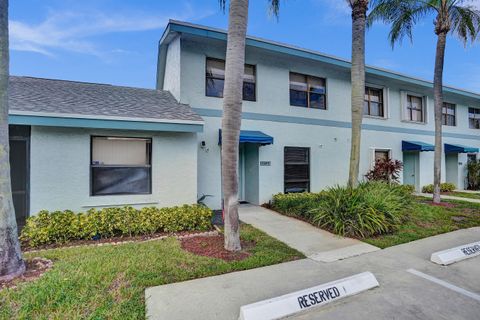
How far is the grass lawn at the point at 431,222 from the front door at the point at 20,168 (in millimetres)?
9352

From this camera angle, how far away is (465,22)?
1130cm

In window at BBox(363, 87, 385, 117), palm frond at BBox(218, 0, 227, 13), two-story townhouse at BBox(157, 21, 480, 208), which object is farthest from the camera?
window at BBox(363, 87, 385, 117)

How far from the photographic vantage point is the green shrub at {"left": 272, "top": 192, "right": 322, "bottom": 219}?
9034 mm

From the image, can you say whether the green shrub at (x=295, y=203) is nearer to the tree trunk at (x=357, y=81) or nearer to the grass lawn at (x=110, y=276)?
the tree trunk at (x=357, y=81)

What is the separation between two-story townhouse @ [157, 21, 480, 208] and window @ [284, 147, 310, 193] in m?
0.05

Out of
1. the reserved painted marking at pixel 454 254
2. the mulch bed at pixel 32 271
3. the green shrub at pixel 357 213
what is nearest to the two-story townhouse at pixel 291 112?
the green shrub at pixel 357 213

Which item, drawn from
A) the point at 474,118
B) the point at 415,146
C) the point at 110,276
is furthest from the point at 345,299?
the point at 474,118

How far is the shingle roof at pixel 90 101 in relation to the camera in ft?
21.8

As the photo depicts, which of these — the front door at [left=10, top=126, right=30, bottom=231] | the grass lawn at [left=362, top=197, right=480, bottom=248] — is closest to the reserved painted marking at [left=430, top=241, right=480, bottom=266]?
the grass lawn at [left=362, top=197, right=480, bottom=248]

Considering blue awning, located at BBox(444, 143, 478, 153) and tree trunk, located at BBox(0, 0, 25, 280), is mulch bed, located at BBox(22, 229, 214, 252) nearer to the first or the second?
tree trunk, located at BBox(0, 0, 25, 280)

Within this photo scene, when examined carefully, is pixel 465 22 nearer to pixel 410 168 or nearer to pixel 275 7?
pixel 410 168

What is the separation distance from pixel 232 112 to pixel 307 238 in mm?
3848

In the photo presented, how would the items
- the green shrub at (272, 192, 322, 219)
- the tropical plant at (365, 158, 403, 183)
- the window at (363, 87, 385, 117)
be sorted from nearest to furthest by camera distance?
the green shrub at (272, 192, 322, 219)
the tropical plant at (365, 158, 403, 183)
the window at (363, 87, 385, 117)

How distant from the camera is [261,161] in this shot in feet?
35.3
